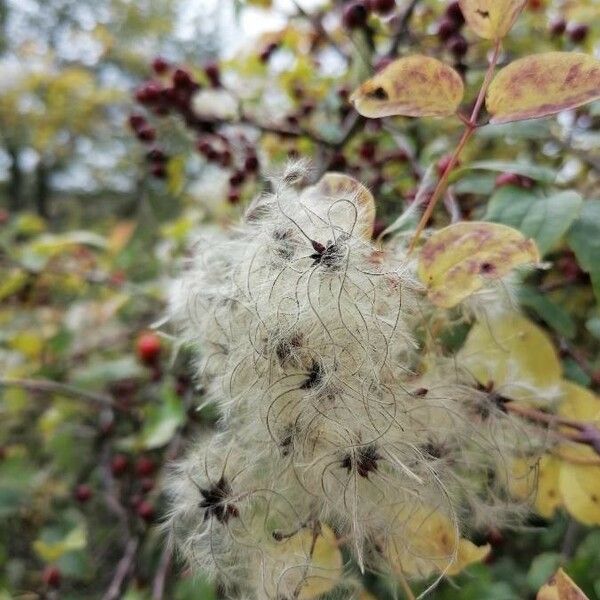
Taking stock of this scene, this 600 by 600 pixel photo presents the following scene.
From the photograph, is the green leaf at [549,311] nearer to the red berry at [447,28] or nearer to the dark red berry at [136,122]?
the red berry at [447,28]

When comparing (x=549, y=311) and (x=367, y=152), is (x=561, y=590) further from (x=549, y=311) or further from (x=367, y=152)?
(x=367, y=152)

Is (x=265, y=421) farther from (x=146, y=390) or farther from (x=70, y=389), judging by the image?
(x=146, y=390)

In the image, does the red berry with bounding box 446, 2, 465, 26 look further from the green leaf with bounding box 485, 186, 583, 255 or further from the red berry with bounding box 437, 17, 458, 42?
the green leaf with bounding box 485, 186, 583, 255

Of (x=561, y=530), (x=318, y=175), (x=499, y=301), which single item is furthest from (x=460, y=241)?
(x=561, y=530)

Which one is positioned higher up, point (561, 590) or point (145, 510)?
point (561, 590)

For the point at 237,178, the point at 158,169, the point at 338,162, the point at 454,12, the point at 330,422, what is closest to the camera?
the point at 330,422

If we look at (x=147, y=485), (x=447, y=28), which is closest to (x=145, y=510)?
(x=147, y=485)
